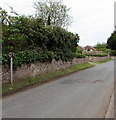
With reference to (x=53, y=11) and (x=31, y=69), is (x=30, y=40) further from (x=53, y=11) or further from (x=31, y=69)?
(x=53, y=11)

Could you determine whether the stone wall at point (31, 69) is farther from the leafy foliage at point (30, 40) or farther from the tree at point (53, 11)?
the tree at point (53, 11)

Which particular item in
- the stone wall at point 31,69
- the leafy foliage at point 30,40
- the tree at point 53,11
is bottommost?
the stone wall at point 31,69

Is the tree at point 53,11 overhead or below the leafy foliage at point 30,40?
overhead

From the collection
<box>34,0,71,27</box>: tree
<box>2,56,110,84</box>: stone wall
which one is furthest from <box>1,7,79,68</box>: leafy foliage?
<box>34,0,71,27</box>: tree

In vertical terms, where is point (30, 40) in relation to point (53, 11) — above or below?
below

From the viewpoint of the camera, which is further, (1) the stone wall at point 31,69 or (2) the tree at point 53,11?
(2) the tree at point 53,11

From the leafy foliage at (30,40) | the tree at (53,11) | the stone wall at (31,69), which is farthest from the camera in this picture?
the tree at (53,11)

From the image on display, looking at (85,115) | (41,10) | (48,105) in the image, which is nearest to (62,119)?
(85,115)

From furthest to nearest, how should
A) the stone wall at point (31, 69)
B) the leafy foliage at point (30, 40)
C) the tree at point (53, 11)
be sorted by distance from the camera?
the tree at point (53, 11)
the leafy foliage at point (30, 40)
the stone wall at point (31, 69)

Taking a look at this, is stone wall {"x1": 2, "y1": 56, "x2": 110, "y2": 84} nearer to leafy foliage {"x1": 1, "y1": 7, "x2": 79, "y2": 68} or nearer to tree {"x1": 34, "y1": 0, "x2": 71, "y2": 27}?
leafy foliage {"x1": 1, "y1": 7, "x2": 79, "y2": 68}

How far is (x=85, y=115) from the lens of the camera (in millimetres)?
3955

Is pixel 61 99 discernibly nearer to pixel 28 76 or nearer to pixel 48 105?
pixel 48 105

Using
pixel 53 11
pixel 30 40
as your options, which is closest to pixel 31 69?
pixel 30 40

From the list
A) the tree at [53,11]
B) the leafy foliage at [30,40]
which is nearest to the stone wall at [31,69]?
the leafy foliage at [30,40]
